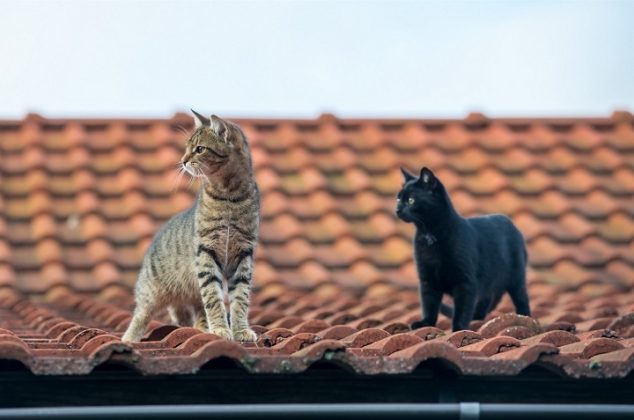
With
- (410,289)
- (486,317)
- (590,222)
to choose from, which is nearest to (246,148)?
(486,317)

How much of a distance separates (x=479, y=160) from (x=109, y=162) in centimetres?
282

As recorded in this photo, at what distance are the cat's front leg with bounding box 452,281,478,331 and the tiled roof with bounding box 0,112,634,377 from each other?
0.22m

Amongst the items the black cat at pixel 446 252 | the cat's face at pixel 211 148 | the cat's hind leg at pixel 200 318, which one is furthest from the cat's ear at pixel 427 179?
the cat's hind leg at pixel 200 318

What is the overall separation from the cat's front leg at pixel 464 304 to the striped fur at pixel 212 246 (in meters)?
0.97

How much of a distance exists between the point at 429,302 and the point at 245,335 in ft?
3.61

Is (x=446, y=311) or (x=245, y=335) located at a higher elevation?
(x=446, y=311)

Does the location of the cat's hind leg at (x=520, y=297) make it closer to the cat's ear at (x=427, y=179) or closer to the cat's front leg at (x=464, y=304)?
the cat's front leg at (x=464, y=304)

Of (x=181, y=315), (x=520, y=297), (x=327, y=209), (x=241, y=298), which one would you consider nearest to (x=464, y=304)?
(x=520, y=297)

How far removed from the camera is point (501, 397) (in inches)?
163

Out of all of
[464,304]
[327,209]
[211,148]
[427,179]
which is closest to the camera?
[211,148]

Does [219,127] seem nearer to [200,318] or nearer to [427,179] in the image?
[200,318]

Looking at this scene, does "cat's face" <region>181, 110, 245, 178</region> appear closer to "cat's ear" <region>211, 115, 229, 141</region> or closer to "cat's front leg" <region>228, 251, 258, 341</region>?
"cat's ear" <region>211, 115, 229, 141</region>

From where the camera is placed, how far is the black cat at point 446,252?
542cm

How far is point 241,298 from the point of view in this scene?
199 inches
